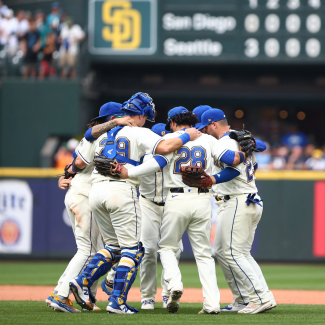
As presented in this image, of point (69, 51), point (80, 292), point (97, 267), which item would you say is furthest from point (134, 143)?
point (69, 51)

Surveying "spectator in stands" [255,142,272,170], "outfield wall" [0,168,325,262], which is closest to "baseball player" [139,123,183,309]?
"outfield wall" [0,168,325,262]

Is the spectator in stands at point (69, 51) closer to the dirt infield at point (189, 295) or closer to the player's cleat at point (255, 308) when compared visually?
the dirt infield at point (189, 295)

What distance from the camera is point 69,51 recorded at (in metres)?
12.5

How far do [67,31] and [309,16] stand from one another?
5168 mm

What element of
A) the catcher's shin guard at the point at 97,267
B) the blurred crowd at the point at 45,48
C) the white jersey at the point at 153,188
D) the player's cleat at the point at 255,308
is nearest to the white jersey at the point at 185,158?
the white jersey at the point at 153,188

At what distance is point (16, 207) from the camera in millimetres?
9984

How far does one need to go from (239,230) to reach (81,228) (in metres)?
1.38

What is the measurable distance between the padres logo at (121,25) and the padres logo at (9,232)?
4573 millimetres

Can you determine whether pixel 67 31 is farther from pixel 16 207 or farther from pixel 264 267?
pixel 264 267

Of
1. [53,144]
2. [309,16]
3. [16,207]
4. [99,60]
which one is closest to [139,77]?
[99,60]

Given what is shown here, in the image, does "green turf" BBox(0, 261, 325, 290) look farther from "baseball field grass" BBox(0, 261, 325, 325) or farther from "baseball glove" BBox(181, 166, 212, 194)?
"baseball glove" BBox(181, 166, 212, 194)

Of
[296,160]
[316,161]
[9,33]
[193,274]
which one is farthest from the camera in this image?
[9,33]

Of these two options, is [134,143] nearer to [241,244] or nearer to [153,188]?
[153,188]

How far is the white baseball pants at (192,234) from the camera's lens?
4754 mm
